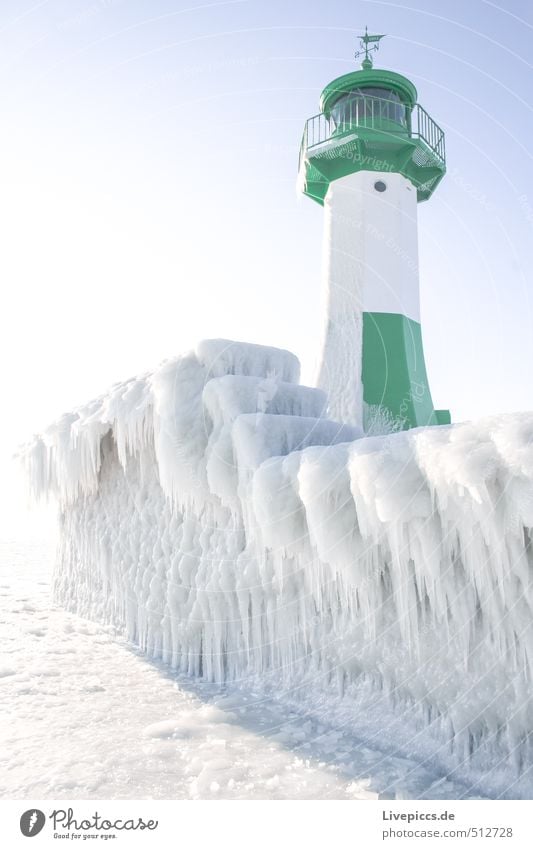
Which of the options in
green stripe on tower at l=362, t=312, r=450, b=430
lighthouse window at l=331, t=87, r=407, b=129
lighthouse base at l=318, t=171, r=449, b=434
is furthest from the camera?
lighthouse window at l=331, t=87, r=407, b=129

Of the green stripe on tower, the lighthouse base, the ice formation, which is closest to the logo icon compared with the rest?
the ice formation

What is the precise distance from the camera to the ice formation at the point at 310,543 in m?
3.03

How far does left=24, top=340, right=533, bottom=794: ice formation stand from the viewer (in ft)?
9.93

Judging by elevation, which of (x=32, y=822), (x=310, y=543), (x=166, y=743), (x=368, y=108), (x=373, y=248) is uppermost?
(x=368, y=108)

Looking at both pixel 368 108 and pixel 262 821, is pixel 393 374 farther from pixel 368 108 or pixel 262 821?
pixel 262 821

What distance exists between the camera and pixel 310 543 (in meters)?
3.95

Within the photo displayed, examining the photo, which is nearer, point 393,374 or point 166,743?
point 166,743

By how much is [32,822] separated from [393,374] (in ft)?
37.0

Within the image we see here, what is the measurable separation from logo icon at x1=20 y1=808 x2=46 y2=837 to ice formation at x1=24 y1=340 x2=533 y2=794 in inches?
82.0

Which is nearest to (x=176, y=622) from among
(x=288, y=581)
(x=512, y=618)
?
(x=288, y=581)

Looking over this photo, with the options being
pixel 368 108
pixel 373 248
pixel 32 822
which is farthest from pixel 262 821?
pixel 368 108

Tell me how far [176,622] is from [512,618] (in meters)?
3.52

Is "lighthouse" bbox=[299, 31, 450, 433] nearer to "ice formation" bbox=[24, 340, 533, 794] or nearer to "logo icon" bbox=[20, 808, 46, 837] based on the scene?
"ice formation" bbox=[24, 340, 533, 794]

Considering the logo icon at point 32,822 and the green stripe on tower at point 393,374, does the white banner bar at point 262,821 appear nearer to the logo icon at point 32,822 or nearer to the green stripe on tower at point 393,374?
the logo icon at point 32,822
